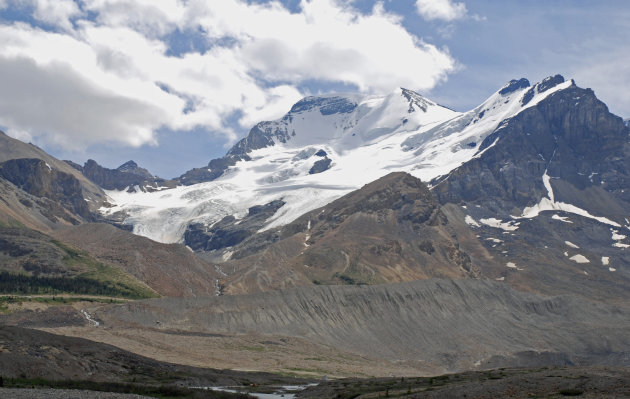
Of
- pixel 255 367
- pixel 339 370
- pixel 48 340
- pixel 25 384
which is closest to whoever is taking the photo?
pixel 25 384

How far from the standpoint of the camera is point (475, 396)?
253 ft

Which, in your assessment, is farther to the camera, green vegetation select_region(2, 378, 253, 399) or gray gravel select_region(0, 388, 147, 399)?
green vegetation select_region(2, 378, 253, 399)

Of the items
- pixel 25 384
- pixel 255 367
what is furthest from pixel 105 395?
pixel 255 367

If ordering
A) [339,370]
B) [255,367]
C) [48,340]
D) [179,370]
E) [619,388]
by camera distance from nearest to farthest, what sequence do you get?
[619,388], [48,340], [179,370], [255,367], [339,370]

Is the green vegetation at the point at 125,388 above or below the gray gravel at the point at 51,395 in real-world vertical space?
below

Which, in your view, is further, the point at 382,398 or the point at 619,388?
the point at 382,398

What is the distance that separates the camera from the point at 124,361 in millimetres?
123562

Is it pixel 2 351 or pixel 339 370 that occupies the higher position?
pixel 2 351

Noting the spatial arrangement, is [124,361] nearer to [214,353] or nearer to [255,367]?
[255,367]

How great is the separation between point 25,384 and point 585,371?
208ft

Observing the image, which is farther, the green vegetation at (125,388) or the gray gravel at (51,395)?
the green vegetation at (125,388)

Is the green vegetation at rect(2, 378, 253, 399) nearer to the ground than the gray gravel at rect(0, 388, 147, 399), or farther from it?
nearer to the ground

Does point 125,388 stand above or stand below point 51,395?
below

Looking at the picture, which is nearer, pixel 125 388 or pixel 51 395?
pixel 51 395
